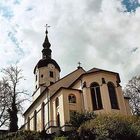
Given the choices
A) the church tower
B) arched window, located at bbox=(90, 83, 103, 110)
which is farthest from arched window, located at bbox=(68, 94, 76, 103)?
the church tower

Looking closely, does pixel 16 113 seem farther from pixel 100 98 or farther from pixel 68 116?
pixel 100 98

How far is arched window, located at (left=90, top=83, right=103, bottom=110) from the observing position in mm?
35906

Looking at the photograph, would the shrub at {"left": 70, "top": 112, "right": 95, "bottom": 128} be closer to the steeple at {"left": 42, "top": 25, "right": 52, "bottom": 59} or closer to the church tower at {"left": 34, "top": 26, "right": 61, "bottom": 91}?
the church tower at {"left": 34, "top": 26, "right": 61, "bottom": 91}

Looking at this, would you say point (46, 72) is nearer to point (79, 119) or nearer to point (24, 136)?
point (79, 119)

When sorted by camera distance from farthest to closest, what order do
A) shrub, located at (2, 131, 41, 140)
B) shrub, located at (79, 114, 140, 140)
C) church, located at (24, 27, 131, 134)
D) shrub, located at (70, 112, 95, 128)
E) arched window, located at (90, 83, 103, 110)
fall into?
arched window, located at (90, 83, 103, 110) < church, located at (24, 27, 131, 134) < shrub, located at (70, 112, 95, 128) < shrub, located at (2, 131, 41, 140) < shrub, located at (79, 114, 140, 140)

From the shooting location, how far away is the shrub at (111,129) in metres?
24.9

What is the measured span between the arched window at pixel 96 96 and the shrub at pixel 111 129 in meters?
A: 7.99

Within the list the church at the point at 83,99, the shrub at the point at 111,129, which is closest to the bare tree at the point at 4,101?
the church at the point at 83,99

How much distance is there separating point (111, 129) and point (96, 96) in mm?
11275

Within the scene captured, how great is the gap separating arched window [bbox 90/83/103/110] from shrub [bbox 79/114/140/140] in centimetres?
799

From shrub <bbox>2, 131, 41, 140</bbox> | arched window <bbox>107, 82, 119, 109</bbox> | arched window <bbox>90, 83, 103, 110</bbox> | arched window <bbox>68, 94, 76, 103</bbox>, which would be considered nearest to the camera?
shrub <bbox>2, 131, 41, 140</bbox>

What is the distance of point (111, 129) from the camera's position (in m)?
25.5

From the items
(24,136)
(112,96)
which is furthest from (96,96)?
(24,136)

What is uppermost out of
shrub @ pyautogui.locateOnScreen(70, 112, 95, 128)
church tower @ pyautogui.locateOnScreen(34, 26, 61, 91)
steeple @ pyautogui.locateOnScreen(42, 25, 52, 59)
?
steeple @ pyautogui.locateOnScreen(42, 25, 52, 59)
